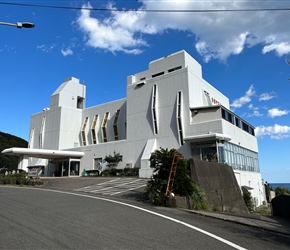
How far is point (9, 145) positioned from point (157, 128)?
7037 cm

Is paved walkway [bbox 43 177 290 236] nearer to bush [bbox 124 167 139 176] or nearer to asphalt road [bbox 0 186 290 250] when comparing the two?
asphalt road [bbox 0 186 290 250]

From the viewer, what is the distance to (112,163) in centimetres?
3328

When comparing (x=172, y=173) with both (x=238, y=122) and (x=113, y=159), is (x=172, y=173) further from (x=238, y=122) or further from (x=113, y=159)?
(x=238, y=122)

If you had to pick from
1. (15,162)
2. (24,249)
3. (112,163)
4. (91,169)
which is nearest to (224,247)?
(24,249)

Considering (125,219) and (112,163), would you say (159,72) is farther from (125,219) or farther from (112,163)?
(125,219)

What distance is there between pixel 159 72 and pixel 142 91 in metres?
3.52

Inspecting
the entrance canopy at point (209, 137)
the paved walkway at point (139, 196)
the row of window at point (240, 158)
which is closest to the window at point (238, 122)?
the row of window at point (240, 158)

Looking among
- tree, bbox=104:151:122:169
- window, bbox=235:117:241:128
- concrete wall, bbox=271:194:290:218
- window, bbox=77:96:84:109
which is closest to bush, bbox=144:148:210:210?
concrete wall, bbox=271:194:290:218

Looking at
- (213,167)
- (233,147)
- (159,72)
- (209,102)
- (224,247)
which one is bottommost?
(224,247)

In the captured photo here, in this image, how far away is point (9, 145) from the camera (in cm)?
8400

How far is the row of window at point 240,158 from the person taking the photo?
2647 cm

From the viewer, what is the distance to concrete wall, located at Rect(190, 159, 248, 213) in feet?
43.7

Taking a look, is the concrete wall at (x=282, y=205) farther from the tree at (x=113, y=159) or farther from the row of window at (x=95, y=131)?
the row of window at (x=95, y=131)

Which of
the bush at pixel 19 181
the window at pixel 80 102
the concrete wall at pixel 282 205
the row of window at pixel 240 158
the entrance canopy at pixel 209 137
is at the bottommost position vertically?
the concrete wall at pixel 282 205
